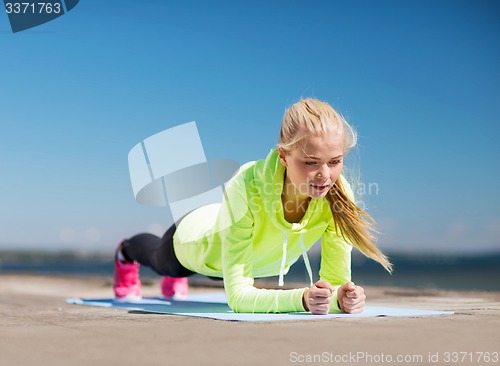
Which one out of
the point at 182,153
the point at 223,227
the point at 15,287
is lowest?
the point at 15,287

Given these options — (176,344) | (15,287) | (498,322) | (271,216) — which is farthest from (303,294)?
(15,287)

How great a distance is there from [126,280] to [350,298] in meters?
1.99

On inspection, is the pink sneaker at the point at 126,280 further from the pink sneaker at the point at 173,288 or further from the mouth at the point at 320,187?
the mouth at the point at 320,187

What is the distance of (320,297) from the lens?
239 centimetres

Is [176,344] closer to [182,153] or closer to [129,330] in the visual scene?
[129,330]

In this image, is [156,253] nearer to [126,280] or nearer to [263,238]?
[126,280]

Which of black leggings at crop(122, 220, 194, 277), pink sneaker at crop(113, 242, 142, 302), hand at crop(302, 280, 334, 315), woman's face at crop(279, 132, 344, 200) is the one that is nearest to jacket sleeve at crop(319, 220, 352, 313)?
woman's face at crop(279, 132, 344, 200)

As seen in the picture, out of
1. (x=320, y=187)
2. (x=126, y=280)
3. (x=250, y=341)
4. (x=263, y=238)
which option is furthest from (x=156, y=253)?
(x=250, y=341)

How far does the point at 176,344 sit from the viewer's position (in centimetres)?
167

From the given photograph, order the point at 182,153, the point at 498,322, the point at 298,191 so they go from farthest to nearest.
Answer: the point at 182,153 < the point at 298,191 < the point at 498,322

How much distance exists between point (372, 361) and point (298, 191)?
1356mm

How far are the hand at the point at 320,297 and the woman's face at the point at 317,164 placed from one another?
41cm

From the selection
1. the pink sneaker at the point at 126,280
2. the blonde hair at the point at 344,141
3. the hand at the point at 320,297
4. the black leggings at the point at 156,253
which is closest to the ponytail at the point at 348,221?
the blonde hair at the point at 344,141

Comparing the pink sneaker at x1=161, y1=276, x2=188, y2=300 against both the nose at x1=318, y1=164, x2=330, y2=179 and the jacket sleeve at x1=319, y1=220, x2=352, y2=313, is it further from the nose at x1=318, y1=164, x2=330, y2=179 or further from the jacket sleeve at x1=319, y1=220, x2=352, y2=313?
the nose at x1=318, y1=164, x2=330, y2=179
